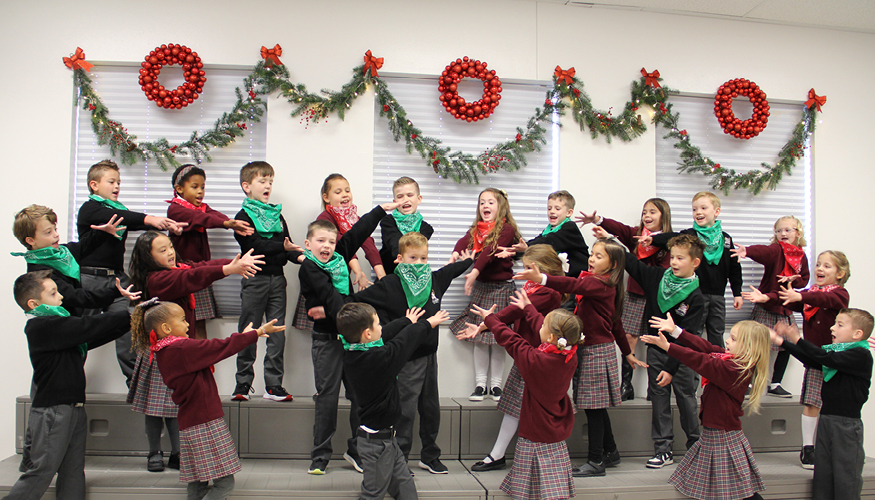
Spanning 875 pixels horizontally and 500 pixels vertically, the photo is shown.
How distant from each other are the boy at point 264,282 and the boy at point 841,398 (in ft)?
10.5

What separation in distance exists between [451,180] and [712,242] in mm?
2124

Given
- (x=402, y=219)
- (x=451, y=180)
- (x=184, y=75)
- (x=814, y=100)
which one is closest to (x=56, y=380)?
(x=402, y=219)

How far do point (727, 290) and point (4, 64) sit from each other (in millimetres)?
6216

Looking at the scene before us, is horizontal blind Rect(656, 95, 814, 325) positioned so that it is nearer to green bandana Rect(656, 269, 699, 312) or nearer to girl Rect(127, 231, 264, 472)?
green bandana Rect(656, 269, 699, 312)

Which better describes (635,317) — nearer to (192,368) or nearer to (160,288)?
(192,368)

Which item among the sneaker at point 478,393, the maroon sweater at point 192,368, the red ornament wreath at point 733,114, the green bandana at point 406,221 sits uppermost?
the red ornament wreath at point 733,114

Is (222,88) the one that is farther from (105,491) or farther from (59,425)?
→ (105,491)

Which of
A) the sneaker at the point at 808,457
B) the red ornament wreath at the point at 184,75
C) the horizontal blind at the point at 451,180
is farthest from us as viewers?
the horizontal blind at the point at 451,180

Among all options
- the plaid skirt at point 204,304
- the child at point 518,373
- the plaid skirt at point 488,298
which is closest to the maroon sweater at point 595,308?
the child at point 518,373

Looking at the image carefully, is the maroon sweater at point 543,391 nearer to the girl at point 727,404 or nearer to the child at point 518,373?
the child at point 518,373

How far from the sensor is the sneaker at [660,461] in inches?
143

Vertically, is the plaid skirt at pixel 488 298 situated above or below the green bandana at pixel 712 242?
below

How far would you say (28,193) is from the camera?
4145 mm

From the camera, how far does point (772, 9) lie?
4734 millimetres
